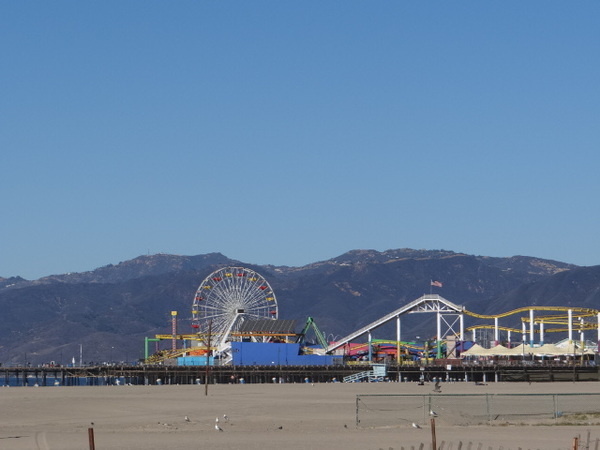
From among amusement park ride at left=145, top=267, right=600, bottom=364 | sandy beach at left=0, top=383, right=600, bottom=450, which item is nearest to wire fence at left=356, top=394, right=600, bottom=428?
sandy beach at left=0, top=383, right=600, bottom=450

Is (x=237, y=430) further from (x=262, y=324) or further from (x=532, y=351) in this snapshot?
(x=262, y=324)

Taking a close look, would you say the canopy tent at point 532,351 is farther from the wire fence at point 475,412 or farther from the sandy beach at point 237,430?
the sandy beach at point 237,430

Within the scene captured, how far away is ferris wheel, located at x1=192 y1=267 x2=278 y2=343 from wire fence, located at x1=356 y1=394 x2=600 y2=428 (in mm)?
92209

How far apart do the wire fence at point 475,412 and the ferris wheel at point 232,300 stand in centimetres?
9221

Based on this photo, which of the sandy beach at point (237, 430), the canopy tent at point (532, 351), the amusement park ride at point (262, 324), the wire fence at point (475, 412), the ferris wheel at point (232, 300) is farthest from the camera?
the ferris wheel at point (232, 300)

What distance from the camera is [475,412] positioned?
42188 millimetres

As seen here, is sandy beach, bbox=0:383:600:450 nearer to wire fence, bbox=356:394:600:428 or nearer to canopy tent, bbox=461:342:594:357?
wire fence, bbox=356:394:600:428

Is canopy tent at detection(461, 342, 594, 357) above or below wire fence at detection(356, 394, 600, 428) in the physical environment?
above

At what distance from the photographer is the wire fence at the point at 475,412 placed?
3866cm

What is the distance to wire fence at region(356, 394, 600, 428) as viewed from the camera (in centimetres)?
3866

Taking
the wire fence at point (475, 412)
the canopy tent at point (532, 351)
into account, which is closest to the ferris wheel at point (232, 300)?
the canopy tent at point (532, 351)

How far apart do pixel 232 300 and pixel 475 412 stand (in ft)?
338

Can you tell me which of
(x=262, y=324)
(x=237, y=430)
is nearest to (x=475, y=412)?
(x=237, y=430)

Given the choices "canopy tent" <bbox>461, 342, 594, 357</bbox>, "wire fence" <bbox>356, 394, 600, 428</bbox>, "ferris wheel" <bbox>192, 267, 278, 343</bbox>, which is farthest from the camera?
"ferris wheel" <bbox>192, 267, 278, 343</bbox>
